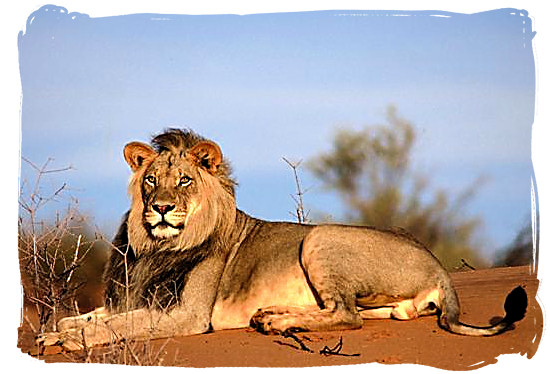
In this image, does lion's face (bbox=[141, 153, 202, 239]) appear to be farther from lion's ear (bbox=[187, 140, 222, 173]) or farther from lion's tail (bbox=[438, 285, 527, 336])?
lion's tail (bbox=[438, 285, 527, 336])

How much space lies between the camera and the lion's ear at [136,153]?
668cm

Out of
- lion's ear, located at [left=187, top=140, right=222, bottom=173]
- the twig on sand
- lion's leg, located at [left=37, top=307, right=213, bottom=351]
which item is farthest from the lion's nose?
the twig on sand

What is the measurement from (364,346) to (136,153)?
2.08 metres

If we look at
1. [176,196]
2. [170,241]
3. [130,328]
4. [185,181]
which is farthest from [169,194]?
[130,328]

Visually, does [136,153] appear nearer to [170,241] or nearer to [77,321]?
[170,241]

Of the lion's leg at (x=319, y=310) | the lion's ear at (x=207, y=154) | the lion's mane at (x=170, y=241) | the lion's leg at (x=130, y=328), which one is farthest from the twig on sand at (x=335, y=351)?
the lion's ear at (x=207, y=154)

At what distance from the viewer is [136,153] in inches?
264

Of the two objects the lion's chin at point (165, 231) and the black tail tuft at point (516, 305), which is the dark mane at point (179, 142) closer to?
the lion's chin at point (165, 231)

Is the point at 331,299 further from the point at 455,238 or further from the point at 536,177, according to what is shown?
the point at 455,238

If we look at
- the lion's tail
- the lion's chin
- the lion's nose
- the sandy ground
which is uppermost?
the lion's nose

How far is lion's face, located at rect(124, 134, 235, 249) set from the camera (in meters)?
6.45

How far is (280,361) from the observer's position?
5344mm

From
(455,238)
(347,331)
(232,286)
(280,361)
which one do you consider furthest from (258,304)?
(455,238)

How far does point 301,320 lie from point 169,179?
125 centimetres
